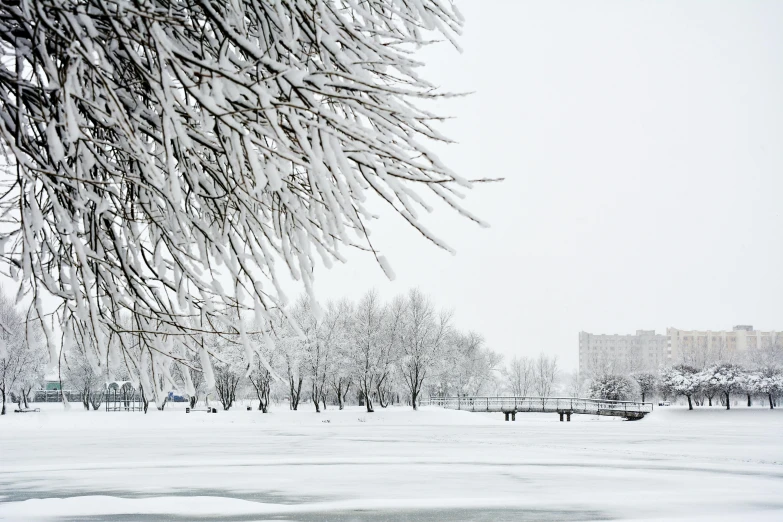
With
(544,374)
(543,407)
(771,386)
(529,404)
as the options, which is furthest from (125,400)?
(544,374)

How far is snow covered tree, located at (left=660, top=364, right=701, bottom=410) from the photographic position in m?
58.8

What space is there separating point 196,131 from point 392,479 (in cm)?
1059

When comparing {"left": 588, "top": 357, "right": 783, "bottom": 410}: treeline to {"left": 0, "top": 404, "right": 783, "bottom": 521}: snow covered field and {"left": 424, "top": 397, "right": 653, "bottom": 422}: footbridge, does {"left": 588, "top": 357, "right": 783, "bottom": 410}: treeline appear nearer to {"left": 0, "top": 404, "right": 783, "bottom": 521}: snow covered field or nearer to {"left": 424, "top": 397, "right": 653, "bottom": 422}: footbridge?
{"left": 424, "top": 397, "right": 653, "bottom": 422}: footbridge

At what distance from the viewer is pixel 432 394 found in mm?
76375

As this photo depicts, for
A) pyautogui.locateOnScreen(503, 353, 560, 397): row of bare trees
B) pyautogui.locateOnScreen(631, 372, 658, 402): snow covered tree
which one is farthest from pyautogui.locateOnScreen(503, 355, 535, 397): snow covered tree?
pyautogui.locateOnScreen(631, 372, 658, 402): snow covered tree

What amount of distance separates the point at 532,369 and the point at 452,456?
81.9 meters

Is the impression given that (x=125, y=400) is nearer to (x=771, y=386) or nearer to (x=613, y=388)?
(x=613, y=388)

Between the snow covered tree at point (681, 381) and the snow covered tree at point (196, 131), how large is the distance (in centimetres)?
5931

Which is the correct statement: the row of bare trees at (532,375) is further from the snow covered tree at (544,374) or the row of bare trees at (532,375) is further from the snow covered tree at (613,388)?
the snow covered tree at (613,388)

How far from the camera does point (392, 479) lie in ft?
41.9

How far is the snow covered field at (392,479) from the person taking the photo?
962cm

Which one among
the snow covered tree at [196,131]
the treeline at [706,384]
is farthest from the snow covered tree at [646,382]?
the snow covered tree at [196,131]

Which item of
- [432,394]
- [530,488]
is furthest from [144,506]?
[432,394]

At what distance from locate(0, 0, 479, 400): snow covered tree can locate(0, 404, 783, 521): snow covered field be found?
240 inches
